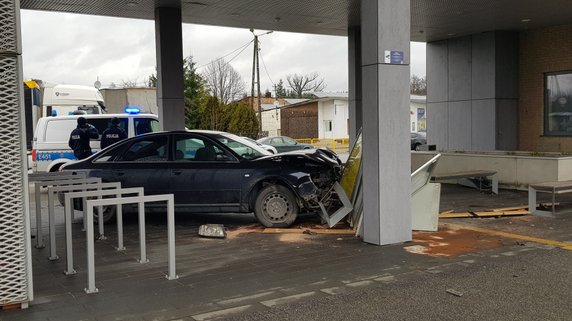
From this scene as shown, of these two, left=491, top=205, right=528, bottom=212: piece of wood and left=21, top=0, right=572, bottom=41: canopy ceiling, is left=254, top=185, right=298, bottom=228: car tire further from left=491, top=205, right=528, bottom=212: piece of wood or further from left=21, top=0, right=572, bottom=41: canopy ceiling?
left=21, top=0, right=572, bottom=41: canopy ceiling

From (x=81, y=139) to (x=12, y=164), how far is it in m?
9.90

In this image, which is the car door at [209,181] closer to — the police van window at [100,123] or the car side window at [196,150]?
the car side window at [196,150]

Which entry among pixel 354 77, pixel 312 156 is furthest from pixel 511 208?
pixel 354 77

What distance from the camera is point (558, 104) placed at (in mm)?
16938

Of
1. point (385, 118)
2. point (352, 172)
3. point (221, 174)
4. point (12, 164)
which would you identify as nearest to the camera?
point (12, 164)

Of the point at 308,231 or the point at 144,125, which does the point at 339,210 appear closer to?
the point at 308,231

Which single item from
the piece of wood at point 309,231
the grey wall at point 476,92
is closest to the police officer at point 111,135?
the piece of wood at point 309,231

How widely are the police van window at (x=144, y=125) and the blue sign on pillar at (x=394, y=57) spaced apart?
9.53 meters

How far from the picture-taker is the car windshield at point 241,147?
951 centimetres

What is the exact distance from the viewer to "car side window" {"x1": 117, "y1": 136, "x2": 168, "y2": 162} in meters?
9.52

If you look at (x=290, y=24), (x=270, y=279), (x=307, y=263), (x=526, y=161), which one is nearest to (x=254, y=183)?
(x=307, y=263)

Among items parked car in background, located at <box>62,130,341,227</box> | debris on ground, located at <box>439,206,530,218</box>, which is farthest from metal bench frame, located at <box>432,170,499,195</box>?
parked car in background, located at <box>62,130,341,227</box>

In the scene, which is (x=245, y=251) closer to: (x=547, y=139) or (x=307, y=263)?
(x=307, y=263)

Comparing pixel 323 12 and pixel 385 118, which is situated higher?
pixel 323 12
